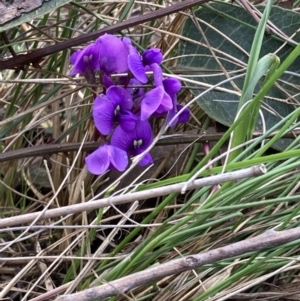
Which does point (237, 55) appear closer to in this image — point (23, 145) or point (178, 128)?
point (178, 128)

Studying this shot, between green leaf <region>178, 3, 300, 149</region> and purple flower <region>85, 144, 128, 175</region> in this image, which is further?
green leaf <region>178, 3, 300, 149</region>

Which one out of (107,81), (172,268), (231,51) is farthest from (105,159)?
(231,51)

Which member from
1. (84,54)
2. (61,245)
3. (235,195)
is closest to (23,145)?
(61,245)

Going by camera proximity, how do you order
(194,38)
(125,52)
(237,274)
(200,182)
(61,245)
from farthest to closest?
(194,38) → (61,245) → (125,52) → (237,274) → (200,182)

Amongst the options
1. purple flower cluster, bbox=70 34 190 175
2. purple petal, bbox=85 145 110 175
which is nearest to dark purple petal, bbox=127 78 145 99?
purple flower cluster, bbox=70 34 190 175

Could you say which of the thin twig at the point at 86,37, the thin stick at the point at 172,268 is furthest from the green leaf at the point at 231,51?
the thin stick at the point at 172,268

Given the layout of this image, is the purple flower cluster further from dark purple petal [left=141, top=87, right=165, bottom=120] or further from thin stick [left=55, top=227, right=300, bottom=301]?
thin stick [left=55, top=227, right=300, bottom=301]
